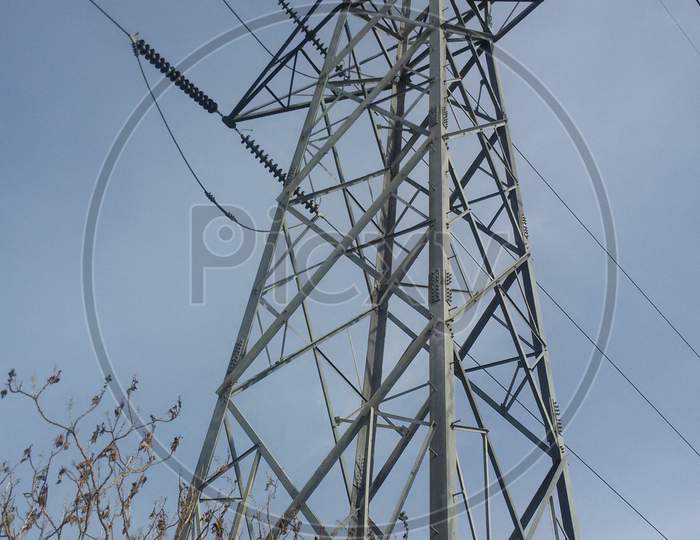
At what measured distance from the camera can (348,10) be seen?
11156 millimetres

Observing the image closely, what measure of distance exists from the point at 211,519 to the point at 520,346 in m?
3.69

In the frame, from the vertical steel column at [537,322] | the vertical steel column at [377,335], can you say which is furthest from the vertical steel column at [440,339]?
the vertical steel column at [537,322]

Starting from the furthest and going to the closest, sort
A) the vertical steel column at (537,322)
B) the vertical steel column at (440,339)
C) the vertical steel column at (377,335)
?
the vertical steel column at (537,322), the vertical steel column at (377,335), the vertical steel column at (440,339)

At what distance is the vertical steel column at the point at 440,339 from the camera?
5863 millimetres

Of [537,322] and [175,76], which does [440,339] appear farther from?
[175,76]

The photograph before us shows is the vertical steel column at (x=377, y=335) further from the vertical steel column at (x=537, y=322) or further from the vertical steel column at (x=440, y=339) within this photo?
the vertical steel column at (x=537, y=322)

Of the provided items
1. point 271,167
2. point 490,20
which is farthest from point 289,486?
point 490,20

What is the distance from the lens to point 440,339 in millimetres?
6570

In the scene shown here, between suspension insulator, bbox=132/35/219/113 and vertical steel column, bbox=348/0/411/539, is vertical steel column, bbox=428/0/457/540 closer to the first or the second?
vertical steel column, bbox=348/0/411/539

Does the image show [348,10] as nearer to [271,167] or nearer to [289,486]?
[271,167]

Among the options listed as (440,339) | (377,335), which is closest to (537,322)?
(377,335)

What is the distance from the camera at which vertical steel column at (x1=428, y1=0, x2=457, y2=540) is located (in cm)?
586

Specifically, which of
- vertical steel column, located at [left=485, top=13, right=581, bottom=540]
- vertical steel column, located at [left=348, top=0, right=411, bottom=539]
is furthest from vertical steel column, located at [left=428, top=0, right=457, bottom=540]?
vertical steel column, located at [left=485, top=13, right=581, bottom=540]

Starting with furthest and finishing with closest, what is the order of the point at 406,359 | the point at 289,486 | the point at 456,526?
the point at 289,486, the point at 406,359, the point at 456,526
